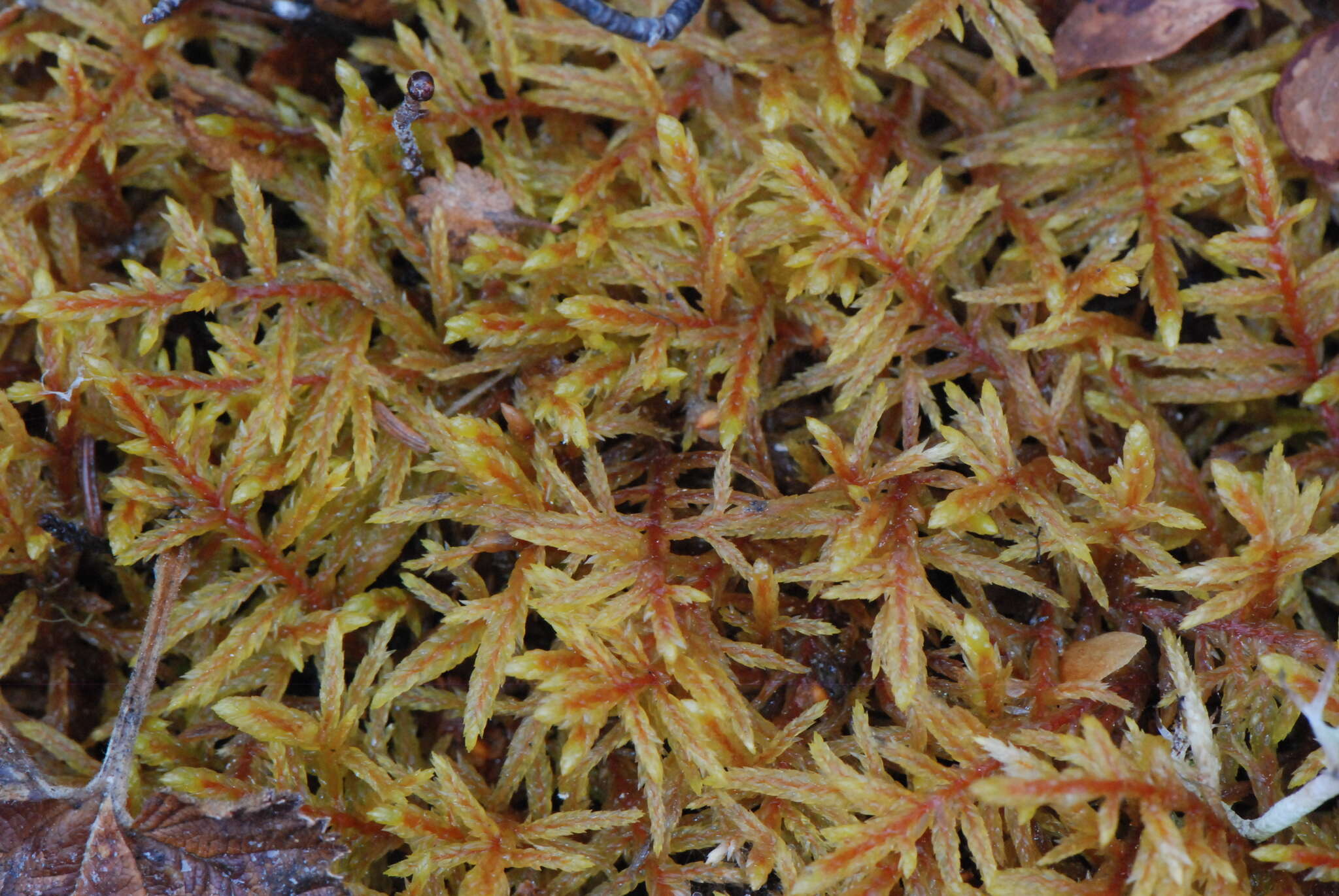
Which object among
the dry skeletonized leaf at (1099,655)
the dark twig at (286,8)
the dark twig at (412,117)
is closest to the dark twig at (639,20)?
the dark twig at (412,117)

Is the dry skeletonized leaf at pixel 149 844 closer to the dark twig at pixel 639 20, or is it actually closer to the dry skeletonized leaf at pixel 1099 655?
the dry skeletonized leaf at pixel 1099 655

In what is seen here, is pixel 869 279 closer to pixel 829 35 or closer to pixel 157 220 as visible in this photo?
pixel 829 35

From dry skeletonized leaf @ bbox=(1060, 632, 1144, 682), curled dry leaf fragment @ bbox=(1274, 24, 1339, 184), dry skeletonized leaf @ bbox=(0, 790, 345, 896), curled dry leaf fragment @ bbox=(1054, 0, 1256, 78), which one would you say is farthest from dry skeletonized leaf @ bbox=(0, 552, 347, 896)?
curled dry leaf fragment @ bbox=(1274, 24, 1339, 184)

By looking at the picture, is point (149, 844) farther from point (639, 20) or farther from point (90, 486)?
point (639, 20)

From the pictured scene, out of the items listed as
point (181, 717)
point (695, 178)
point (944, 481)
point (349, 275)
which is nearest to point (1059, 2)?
point (695, 178)

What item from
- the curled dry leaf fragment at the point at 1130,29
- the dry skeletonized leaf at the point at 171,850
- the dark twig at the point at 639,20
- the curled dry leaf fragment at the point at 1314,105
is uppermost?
the dark twig at the point at 639,20

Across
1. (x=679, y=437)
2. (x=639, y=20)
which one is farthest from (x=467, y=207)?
(x=679, y=437)

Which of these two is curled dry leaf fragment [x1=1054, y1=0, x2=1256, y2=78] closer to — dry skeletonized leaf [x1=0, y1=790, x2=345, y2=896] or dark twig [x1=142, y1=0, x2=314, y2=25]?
dark twig [x1=142, y1=0, x2=314, y2=25]
